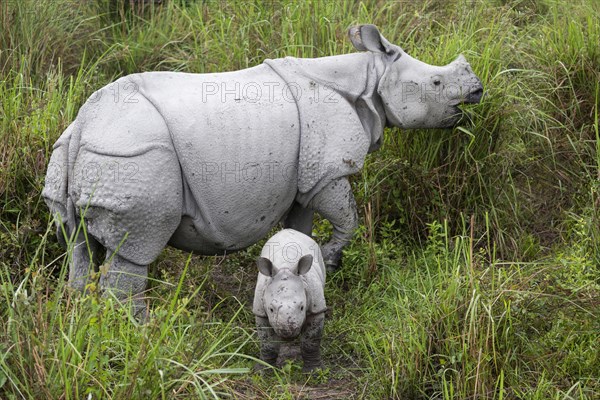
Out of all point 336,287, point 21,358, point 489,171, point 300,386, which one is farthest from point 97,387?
point 489,171

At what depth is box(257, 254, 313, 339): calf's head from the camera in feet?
17.3

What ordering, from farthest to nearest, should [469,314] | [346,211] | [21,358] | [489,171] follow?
[489,171]
[346,211]
[469,314]
[21,358]

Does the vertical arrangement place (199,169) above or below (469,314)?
above

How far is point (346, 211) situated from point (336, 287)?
72cm

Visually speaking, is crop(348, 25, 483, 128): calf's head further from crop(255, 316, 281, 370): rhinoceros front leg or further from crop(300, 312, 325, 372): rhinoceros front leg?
crop(255, 316, 281, 370): rhinoceros front leg

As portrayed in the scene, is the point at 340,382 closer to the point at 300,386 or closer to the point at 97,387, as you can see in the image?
the point at 300,386

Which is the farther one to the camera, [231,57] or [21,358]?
[231,57]

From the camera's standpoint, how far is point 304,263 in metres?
5.39

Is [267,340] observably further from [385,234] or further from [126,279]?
[385,234]

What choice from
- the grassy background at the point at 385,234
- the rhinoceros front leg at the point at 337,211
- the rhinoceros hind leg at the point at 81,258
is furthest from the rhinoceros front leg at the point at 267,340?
the rhinoceros hind leg at the point at 81,258

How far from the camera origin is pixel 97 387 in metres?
4.50

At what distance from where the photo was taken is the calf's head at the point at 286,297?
208 inches

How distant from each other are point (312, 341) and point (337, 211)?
0.84 meters

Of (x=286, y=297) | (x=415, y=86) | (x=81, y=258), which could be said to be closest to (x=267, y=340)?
(x=286, y=297)
